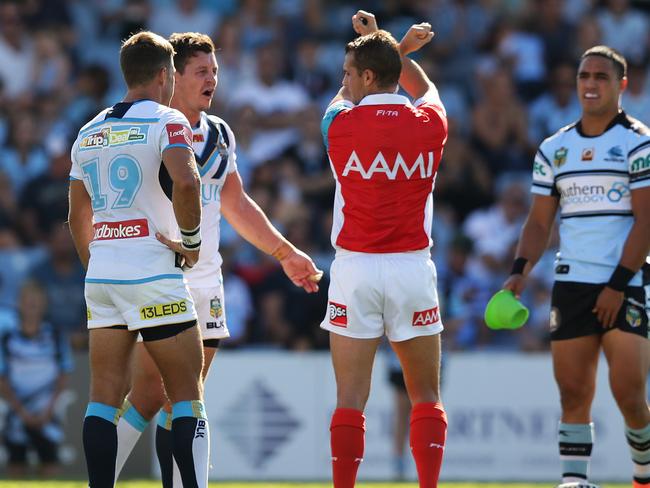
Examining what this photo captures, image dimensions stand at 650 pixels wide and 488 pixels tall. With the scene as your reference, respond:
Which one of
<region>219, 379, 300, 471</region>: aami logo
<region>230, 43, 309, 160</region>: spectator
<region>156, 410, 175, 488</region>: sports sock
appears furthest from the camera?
<region>230, 43, 309, 160</region>: spectator

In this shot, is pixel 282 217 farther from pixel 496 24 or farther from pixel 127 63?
pixel 127 63

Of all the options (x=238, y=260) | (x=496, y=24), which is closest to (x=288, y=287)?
(x=238, y=260)

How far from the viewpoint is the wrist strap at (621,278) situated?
25.2 feet

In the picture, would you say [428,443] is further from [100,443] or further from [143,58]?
[143,58]

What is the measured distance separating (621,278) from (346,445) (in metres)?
2.13

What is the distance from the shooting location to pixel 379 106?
275 inches

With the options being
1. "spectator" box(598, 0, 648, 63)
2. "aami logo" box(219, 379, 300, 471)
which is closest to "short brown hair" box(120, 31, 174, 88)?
"aami logo" box(219, 379, 300, 471)

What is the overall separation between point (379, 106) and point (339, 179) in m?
0.48

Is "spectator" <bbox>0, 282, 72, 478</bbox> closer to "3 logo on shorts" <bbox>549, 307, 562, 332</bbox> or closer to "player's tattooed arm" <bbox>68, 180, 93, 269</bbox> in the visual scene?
"player's tattooed arm" <bbox>68, 180, 93, 269</bbox>

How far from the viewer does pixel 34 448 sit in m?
12.7

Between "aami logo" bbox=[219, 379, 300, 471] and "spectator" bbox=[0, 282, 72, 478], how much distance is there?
178 cm

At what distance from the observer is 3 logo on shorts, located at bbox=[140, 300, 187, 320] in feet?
21.5

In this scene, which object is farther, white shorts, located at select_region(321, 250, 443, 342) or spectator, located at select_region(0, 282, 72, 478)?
spectator, located at select_region(0, 282, 72, 478)

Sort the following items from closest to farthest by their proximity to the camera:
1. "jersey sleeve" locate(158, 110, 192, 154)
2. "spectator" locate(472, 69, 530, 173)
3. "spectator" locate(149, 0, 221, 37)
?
"jersey sleeve" locate(158, 110, 192, 154) → "spectator" locate(472, 69, 530, 173) → "spectator" locate(149, 0, 221, 37)
